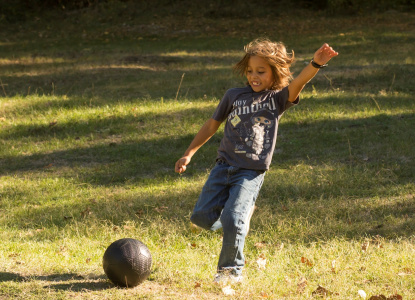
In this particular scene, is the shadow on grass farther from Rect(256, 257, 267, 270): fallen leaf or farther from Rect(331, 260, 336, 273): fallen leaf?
Rect(331, 260, 336, 273): fallen leaf

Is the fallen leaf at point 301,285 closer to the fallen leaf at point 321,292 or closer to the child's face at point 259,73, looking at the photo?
the fallen leaf at point 321,292

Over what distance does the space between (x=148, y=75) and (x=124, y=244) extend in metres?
10.7

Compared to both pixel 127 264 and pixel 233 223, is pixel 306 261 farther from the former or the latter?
pixel 127 264

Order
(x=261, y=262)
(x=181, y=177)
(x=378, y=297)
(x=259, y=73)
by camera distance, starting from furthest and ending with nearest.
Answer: (x=181, y=177)
(x=261, y=262)
(x=259, y=73)
(x=378, y=297)

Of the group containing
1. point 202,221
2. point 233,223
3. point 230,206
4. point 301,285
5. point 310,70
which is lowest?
point 301,285

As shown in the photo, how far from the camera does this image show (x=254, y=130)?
15.4ft

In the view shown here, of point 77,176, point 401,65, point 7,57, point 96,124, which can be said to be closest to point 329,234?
point 77,176

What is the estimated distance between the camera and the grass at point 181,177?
16.5 feet

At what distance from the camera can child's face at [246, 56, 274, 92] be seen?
4742 millimetres

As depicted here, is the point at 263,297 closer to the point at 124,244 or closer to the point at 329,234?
the point at 124,244

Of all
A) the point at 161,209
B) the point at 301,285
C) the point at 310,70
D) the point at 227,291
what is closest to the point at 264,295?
the point at 227,291

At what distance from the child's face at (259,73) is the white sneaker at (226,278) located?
4.98 ft

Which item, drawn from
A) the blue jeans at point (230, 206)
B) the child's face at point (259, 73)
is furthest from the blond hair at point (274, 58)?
the blue jeans at point (230, 206)

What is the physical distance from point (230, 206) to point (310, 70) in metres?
1.21
